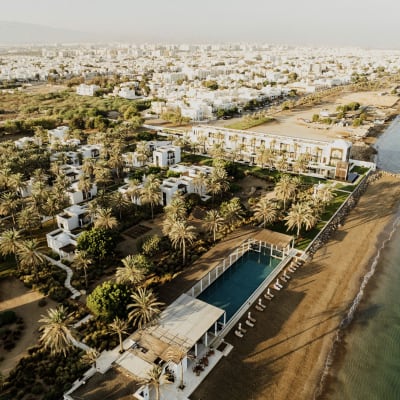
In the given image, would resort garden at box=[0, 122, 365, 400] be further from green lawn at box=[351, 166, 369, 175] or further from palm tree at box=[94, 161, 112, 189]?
green lawn at box=[351, 166, 369, 175]

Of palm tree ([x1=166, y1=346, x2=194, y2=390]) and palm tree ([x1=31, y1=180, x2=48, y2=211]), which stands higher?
palm tree ([x1=31, y1=180, x2=48, y2=211])

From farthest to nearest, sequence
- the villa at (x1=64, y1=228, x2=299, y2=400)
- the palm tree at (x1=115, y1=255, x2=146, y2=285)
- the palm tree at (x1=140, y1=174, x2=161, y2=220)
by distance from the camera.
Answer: the palm tree at (x1=140, y1=174, x2=161, y2=220), the palm tree at (x1=115, y1=255, x2=146, y2=285), the villa at (x1=64, y1=228, x2=299, y2=400)

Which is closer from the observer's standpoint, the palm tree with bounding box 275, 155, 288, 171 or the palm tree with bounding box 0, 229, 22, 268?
the palm tree with bounding box 0, 229, 22, 268

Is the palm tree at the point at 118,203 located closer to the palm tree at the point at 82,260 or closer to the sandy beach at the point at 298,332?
the palm tree at the point at 82,260

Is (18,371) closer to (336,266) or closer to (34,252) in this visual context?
(34,252)

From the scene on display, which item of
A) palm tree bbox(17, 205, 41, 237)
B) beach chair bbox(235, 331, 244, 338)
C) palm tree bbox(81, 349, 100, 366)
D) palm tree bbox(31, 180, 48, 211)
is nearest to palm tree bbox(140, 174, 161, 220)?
palm tree bbox(31, 180, 48, 211)

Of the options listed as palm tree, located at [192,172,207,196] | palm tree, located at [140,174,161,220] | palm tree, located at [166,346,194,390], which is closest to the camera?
palm tree, located at [166,346,194,390]

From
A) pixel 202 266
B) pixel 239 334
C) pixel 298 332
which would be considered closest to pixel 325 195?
pixel 202 266
